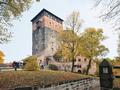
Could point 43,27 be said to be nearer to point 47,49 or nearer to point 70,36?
point 47,49

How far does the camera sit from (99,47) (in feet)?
138

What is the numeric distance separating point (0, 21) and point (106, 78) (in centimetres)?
1242

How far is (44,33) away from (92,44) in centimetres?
2601

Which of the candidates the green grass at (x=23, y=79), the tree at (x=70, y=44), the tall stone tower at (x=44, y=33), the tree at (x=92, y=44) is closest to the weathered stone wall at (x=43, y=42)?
the tall stone tower at (x=44, y=33)

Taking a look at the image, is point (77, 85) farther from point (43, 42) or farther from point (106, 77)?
point (43, 42)

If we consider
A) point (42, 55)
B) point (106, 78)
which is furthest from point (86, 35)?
point (106, 78)

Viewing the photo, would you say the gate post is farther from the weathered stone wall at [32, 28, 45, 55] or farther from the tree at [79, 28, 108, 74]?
the weathered stone wall at [32, 28, 45, 55]

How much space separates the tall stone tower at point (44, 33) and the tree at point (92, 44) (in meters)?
20.7

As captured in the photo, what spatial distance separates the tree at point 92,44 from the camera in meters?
40.2

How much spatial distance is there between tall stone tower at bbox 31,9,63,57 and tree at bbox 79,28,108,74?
20.7 metres

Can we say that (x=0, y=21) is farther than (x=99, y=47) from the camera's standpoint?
No

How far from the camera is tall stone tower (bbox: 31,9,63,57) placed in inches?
2507

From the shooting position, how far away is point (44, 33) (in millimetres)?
64812

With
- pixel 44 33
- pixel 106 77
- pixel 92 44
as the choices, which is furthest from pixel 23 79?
pixel 44 33
